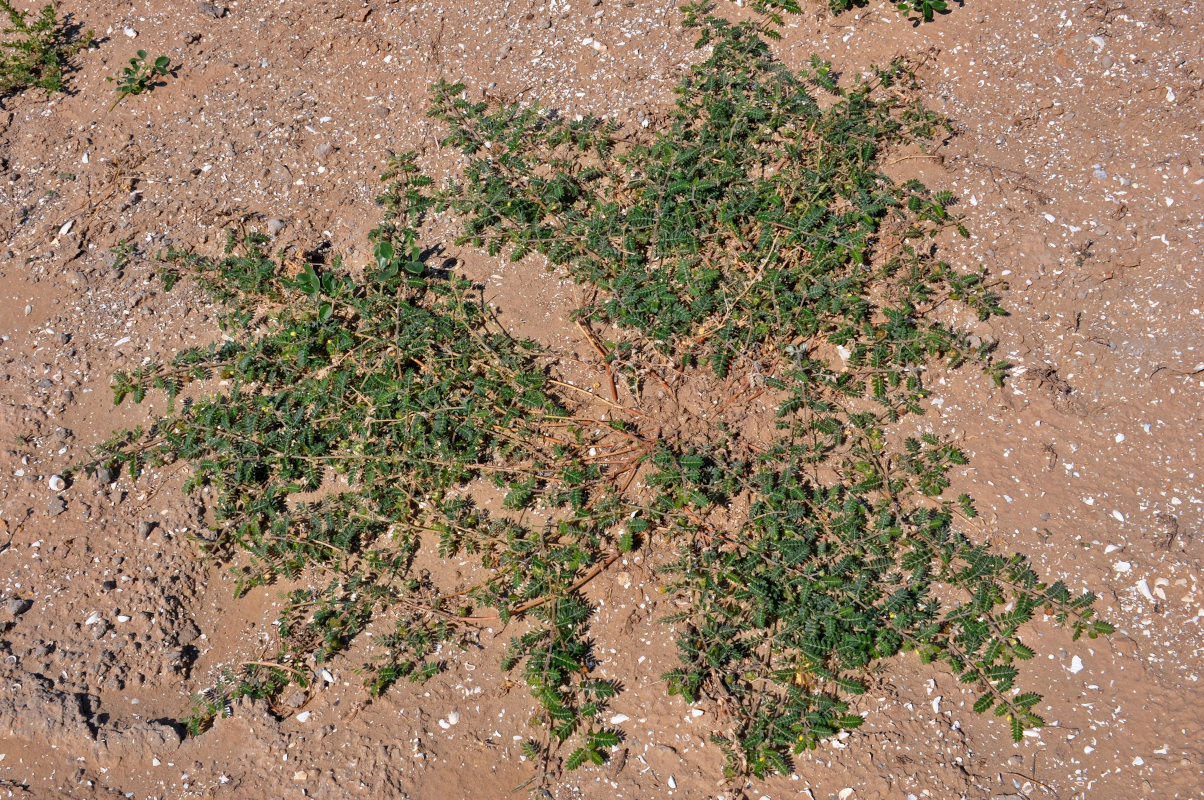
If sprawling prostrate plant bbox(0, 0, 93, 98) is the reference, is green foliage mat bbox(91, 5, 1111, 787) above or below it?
below

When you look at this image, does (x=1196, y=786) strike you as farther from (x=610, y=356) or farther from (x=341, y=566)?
(x=341, y=566)

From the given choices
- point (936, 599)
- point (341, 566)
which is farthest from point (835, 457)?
point (341, 566)

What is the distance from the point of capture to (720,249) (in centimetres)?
470

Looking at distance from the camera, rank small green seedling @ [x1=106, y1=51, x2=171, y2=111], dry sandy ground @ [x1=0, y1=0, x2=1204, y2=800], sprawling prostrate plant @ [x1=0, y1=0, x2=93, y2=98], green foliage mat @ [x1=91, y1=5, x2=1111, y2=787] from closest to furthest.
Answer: dry sandy ground @ [x1=0, y1=0, x2=1204, y2=800]
green foliage mat @ [x1=91, y1=5, x2=1111, y2=787]
small green seedling @ [x1=106, y1=51, x2=171, y2=111]
sprawling prostrate plant @ [x1=0, y1=0, x2=93, y2=98]

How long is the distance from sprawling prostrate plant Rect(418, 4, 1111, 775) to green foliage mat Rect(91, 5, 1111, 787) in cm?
2

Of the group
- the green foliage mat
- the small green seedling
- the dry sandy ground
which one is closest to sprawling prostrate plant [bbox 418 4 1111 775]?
the green foliage mat

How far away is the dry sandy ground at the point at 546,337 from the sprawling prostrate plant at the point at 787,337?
17 cm

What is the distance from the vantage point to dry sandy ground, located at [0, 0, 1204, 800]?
3504 mm

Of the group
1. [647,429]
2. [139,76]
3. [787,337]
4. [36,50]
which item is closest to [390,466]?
[647,429]

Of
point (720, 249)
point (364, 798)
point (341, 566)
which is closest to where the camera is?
point (364, 798)

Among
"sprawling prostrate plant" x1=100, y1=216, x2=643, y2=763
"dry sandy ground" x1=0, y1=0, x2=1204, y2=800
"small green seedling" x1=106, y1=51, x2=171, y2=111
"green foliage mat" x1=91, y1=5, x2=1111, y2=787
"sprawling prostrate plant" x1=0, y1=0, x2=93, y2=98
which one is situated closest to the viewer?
"dry sandy ground" x1=0, y1=0, x2=1204, y2=800

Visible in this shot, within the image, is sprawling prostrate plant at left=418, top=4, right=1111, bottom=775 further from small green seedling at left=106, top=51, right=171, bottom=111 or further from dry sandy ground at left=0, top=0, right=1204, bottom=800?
small green seedling at left=106, top=51, right=171, bottom=111

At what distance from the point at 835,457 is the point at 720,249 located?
→ 4.59 feet

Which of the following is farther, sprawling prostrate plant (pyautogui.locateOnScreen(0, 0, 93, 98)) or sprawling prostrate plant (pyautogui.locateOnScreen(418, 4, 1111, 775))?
sprawling prostrate plant (pyautogui.locateOnScreen(0, 0, 93, 98))
